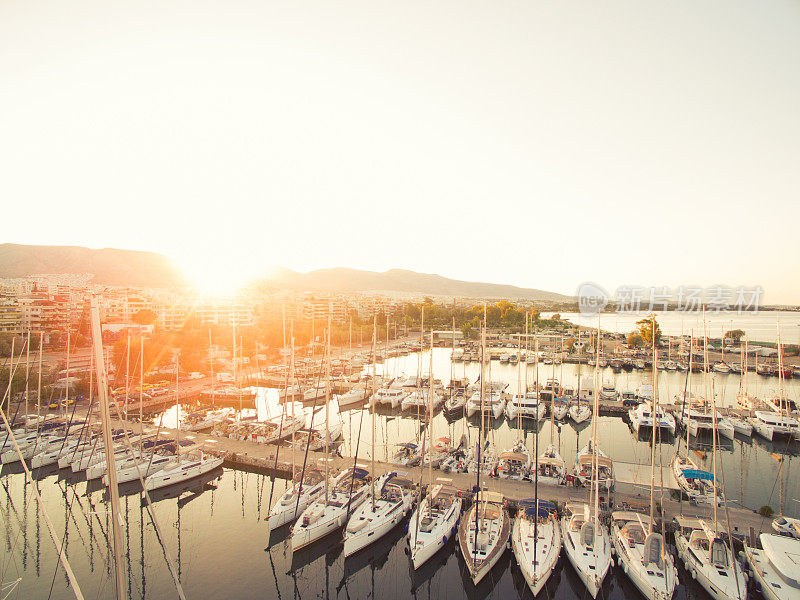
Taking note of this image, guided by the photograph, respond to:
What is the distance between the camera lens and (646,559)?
1082 cm

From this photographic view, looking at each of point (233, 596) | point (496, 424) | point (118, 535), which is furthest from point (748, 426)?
point (118, 535)

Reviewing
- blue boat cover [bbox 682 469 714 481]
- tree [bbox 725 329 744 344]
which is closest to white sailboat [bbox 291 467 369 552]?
blue boat cover [bbox 682 469 714 481]

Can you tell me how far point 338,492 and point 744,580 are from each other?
36.1 ft

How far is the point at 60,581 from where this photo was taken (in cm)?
1198

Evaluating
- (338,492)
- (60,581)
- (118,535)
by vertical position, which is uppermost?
(118,535)

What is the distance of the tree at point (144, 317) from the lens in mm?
56472

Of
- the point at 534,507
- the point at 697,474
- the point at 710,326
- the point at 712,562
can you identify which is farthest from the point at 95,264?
the point at 710,326

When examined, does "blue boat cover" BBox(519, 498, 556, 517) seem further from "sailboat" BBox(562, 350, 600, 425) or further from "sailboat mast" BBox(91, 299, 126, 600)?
"sailboat" BBox(562, 350, 600, 425)

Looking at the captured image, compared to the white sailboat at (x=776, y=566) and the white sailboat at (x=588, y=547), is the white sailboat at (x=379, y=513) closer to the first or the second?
the white sailboat at (x=588, y=547)

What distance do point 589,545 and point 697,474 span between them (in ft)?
21.4

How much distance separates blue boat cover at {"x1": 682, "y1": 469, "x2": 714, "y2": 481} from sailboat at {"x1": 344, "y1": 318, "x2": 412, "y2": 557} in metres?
9.69

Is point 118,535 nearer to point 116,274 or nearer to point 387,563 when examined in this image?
point 387,563

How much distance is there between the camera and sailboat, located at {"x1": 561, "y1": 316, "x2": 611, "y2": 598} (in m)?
10.9

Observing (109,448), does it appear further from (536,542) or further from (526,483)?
(526,483)
